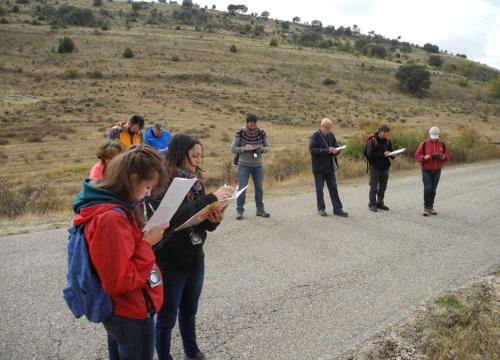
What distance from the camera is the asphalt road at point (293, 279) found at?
156 inches

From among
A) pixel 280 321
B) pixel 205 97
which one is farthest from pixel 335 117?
pixel 280 321

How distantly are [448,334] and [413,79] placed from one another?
5271 cm

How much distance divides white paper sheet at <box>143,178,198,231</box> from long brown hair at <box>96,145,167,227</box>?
0.84 ft

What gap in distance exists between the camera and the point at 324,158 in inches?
325

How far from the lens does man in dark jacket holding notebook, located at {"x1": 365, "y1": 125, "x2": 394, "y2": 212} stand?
884 cm

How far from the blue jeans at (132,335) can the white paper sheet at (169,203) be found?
524mm

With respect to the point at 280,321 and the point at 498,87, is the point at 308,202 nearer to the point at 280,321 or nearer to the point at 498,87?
the point at 280,321

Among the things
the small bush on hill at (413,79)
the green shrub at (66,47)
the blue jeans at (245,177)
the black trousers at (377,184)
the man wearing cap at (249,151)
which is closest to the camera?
the man wearing cap at (249,151)

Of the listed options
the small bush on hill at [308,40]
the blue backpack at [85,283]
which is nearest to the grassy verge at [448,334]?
Answer: the blue backpack at [85,283]

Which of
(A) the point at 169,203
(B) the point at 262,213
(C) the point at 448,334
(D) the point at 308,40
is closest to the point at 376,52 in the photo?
(D) the point at 308,40

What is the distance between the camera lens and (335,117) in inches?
1473

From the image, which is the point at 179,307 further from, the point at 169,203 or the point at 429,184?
the point at 429,184

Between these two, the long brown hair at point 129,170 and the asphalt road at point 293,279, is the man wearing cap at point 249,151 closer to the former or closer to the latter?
the asphalt road at point 293,279

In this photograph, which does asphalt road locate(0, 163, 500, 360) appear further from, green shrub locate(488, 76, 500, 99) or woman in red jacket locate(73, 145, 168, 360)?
green shrub locate(488, 76, 500, 99)
